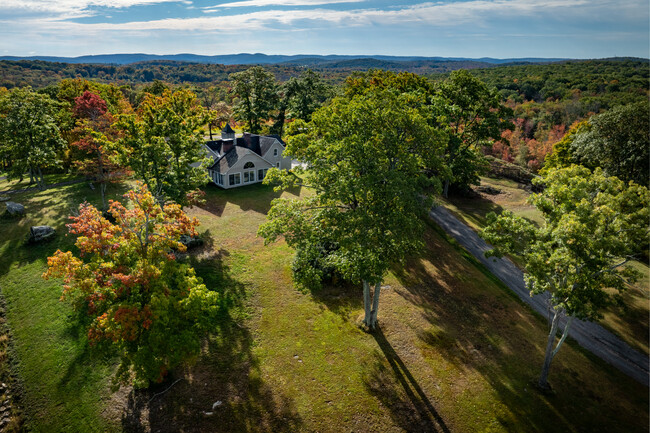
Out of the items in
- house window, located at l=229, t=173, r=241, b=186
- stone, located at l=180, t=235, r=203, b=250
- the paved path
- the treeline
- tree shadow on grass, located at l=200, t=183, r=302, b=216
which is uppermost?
the treeline

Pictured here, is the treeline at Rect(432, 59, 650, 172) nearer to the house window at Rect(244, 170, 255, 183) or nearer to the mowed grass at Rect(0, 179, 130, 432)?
the house window at Rect(244, 170, 255, 183)

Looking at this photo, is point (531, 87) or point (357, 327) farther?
point (531, 87)

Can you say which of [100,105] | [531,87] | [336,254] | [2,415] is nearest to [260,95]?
[100,105]

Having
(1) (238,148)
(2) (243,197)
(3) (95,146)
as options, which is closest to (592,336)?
(2) (243,197)

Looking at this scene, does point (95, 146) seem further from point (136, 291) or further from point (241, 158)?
point (136, 291)

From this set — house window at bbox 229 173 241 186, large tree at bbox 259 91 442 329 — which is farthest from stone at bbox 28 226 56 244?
large tree at bbox 259 91 442 329

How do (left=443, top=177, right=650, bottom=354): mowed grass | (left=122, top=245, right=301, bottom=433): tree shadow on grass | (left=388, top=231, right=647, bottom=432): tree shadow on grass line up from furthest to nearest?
1. (left=443, top=177, right=650, bottom=354): mowed grass
2. (left=388, top=231, right=647, bottom=432): tree shadow on grass
3. (left=122, top=245, right=301, bottom=433): tree shadow on grass

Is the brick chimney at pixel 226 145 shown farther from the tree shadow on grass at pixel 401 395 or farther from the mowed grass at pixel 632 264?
the tree shadow on grass at pixel 401 395

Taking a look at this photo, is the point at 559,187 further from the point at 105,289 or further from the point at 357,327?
the point at 105,289
